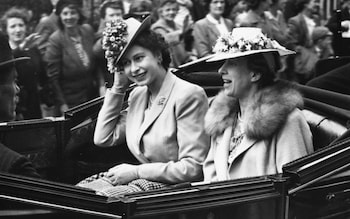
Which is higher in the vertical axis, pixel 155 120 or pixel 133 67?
pixel 133 67

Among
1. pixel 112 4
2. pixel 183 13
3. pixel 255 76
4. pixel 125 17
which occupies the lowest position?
pixel 183 13

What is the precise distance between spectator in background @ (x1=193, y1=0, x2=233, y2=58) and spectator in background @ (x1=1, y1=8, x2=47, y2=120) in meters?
1.73

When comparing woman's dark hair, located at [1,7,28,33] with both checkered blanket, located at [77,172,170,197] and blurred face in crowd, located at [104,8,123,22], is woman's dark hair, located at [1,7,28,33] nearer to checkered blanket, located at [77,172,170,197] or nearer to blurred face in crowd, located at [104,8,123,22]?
blurred face in crowd, located at [104,8,123,22]

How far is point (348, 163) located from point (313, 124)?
21.6 inches

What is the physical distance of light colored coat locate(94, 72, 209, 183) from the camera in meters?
3.32

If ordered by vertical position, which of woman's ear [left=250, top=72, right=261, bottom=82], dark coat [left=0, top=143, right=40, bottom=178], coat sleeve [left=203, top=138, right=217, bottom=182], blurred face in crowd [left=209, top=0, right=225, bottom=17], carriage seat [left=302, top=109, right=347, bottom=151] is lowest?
coat sleeve [left=203, top=138, right=217, bottom=182]

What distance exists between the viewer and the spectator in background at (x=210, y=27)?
19.4ft

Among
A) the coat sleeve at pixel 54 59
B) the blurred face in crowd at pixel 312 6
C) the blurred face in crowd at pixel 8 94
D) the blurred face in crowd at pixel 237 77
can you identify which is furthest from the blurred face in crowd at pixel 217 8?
the blurred face in crowd at pixel 8 94

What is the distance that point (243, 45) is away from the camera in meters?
3.10

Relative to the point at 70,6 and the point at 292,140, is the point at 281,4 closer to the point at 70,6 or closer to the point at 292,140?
the point at 70,6

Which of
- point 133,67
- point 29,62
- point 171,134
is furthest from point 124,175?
point 29,62

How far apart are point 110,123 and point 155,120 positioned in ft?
1.31

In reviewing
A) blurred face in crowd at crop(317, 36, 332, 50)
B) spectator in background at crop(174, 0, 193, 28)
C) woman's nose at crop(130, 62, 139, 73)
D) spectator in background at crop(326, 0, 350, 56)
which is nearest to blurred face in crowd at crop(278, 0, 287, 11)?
blurred face in crowd at crop(317, 36, 332, 50)

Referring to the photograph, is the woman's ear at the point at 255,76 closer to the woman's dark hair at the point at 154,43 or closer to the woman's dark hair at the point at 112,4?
the woman's dark hair at the point at 154,43
